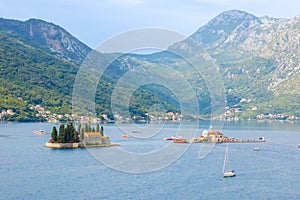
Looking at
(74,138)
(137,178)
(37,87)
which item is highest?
(37,87)

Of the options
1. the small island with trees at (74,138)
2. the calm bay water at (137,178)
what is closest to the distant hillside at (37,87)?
the small island with trees at (74,138)

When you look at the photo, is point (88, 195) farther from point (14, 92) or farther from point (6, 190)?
point (14, 92)

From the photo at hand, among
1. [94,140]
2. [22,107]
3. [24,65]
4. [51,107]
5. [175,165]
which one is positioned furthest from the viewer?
[24,65]

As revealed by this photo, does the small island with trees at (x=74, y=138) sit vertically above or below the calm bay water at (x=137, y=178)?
above

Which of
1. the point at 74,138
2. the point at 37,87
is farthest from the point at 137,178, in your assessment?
the point at 37,87

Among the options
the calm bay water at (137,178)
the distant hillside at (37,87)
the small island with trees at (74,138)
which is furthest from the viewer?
the distant hillside at (37,87)

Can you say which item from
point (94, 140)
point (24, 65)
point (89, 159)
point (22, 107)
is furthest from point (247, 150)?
point (24, 65)

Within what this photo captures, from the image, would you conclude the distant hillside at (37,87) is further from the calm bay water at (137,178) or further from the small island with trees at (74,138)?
the calm bay water at (137,178)

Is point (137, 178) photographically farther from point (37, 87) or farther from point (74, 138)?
point (37, 87)
